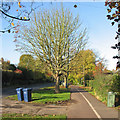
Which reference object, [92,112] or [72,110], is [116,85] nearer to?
[92,112]

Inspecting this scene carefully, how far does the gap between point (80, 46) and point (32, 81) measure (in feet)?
112

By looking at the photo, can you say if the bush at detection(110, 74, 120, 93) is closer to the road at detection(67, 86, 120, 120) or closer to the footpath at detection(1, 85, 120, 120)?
the road at detection(67, 86, 120, 120)

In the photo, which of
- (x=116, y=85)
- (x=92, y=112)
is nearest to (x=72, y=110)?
(x=92, y=112)

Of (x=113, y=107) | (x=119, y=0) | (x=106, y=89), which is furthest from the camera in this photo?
(x=106, y=89)

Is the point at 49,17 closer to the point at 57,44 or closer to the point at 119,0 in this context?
the point at 57,44

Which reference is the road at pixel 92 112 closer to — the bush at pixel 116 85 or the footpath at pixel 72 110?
the footpath at pixel 72 110

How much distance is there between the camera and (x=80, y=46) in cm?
Result: 2138

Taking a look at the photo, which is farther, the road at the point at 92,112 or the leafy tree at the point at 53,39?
the leafy tree at the point at 53,39

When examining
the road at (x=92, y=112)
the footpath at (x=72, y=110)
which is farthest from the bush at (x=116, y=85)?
the footpath at (x=72, y=110)

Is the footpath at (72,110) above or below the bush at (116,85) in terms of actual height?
below

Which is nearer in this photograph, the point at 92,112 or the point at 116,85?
the point at 92,112

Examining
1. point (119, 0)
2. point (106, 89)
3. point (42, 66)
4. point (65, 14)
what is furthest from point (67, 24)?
point (119, 0)

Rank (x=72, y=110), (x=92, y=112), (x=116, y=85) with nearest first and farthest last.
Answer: (x=92, y=112) < (x=72, y=110) < (x=116, y=85)

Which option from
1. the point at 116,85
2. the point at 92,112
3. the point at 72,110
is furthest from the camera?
the point at 116,85
